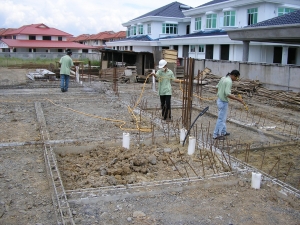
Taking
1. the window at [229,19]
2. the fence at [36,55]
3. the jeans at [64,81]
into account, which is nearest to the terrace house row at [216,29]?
the window at [229,19]

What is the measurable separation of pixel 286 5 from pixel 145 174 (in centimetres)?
2458

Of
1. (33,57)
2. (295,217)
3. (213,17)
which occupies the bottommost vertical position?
(295,217)

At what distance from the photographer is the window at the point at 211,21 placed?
30634 mm

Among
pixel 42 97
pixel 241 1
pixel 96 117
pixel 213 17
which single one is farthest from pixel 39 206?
pixel 213 17

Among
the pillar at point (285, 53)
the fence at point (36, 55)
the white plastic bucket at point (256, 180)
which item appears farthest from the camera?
the fence at point (36, 55)

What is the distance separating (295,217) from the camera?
3971mm

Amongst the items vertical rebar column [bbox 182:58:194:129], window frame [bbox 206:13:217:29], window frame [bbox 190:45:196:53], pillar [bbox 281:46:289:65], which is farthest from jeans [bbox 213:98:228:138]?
window frame [bbox 190:45:196:53]

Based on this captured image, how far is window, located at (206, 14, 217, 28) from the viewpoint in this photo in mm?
30634

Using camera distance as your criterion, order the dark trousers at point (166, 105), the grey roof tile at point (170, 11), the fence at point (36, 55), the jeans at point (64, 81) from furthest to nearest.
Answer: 1. the grey roof tile at point (170, 11)
2. the fence at point (36, 55)
3. the jeans at point (64, 81)
4. the dark trousers at point (166, 105)

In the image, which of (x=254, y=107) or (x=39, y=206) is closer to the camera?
(x=39, y=206)

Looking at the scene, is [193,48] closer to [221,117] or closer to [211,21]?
[211,21]

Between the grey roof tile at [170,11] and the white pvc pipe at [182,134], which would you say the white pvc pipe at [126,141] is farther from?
the grey roof tile at [170,11]

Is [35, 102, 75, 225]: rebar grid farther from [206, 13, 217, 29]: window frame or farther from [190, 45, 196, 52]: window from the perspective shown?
[190, 45, 196, 52]: window

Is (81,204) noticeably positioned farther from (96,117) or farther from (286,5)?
(286,5)
